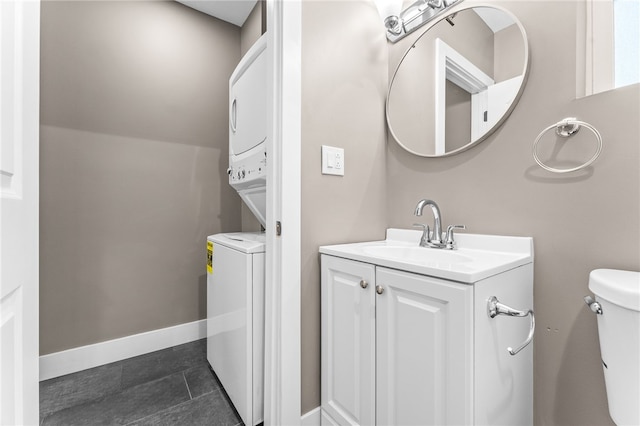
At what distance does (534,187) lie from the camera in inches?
39.2

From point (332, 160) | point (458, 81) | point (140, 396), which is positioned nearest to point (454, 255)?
point (332, 160)

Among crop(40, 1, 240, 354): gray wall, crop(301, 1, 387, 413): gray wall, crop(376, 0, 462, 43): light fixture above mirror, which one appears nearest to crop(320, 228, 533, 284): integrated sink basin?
crop(301, 1, 387, 413): gray wall

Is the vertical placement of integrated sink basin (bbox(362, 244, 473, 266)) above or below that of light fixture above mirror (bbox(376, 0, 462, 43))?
below

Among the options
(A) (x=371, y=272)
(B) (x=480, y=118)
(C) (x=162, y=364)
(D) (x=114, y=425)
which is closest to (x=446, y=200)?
(B) (x=480, y=118)

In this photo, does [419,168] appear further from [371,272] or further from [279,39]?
[279,39]

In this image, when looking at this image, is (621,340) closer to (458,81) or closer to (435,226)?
(435,226)

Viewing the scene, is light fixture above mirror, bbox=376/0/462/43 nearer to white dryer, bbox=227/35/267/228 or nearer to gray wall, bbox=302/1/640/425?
gray wall, bbox=302/1/640/425

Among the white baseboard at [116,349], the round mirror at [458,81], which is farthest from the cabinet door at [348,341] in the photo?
the white baseboard at [116,349]

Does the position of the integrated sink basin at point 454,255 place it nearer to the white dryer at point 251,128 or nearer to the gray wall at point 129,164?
the white dryer at point 251,128

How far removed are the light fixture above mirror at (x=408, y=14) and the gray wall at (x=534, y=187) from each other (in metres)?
0.10

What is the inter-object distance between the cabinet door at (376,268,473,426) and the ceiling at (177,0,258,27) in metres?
2.17

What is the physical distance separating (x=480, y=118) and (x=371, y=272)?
2.56 ft

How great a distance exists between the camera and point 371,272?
943mm

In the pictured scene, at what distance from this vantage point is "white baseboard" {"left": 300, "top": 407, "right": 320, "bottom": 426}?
1.14 m
